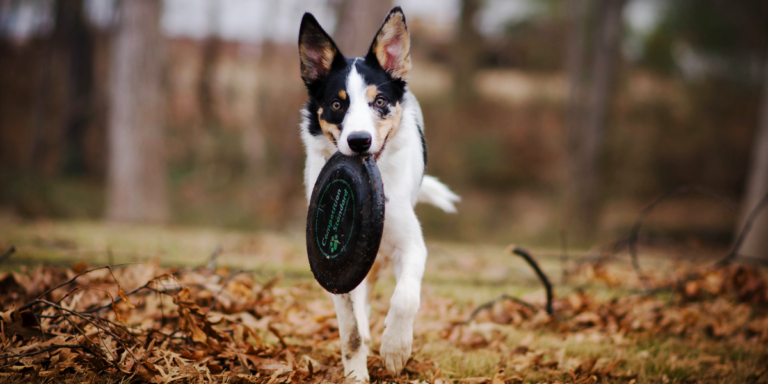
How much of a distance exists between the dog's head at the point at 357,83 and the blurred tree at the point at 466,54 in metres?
18.6

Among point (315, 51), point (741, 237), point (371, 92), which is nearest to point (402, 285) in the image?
point (371, 92)

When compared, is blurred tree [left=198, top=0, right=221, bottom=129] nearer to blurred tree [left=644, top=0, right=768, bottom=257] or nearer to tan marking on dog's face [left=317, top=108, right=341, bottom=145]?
blurred tree [left=644, top=0, right=768, bottom=257]

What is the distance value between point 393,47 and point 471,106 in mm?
18937

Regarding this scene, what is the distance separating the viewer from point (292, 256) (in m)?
6.64

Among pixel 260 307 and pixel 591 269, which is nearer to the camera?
pixel 260 307

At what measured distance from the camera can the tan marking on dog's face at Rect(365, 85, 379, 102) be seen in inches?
109

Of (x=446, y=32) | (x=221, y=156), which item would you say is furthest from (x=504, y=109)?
(x=221, y=156)

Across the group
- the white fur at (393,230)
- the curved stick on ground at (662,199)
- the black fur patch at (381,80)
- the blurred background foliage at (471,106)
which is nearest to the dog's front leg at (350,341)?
the white fur at (393,230)

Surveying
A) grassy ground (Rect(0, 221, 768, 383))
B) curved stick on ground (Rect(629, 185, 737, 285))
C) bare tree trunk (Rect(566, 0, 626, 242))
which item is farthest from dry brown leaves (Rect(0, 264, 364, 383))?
bare tree trunk (Rect(566, 0, 626, 242))

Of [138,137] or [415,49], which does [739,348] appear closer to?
[138,137]

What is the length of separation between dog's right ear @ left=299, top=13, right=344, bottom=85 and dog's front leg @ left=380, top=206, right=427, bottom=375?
3.32 ft

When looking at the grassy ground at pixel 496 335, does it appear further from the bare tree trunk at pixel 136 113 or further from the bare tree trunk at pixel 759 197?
the bare tree trunk at pixel 136 113

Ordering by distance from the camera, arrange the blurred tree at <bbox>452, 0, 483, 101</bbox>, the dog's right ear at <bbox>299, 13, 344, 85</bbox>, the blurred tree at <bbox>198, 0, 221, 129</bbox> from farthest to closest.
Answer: the blurred tree at <bbox>198, 0, 221, 129</bbox>, the blurred tree at <bbox>452, 0, 483, 101</bbox>, the dog's right ear at <bbox>299, 13, 344, 85</bbox>

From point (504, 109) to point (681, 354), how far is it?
19.9m
